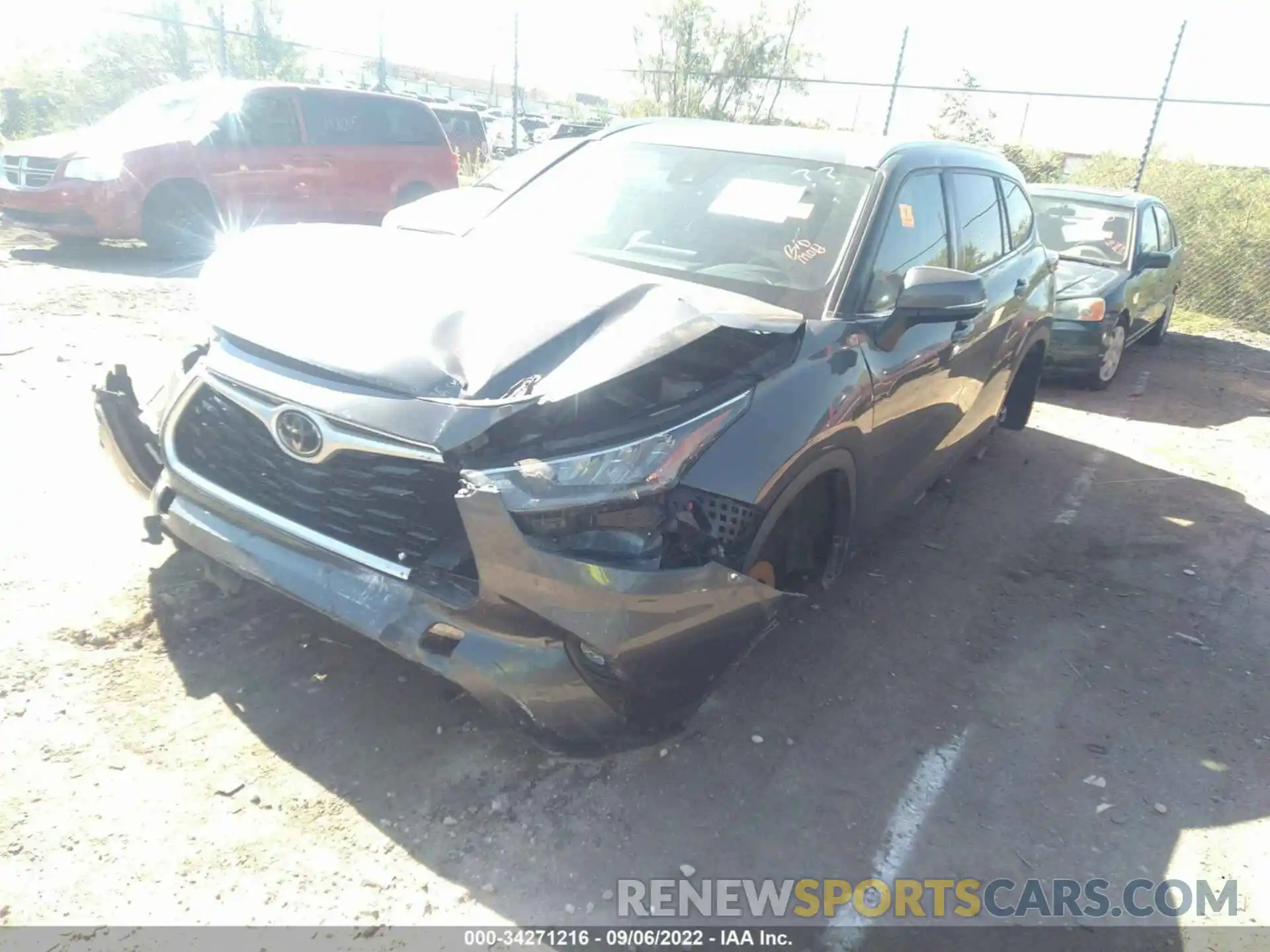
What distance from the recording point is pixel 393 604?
2.36m

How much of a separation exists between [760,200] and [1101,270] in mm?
6172

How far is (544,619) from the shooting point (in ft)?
7.40

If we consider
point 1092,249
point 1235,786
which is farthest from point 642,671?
point 1092,249

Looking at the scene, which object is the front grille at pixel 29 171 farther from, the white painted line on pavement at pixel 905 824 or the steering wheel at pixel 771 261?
the white painted line on pavement at pixel 905 824

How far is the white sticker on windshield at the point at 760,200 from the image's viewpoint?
343 centimetres

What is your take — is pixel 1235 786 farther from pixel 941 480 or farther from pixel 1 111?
pixel 1 111

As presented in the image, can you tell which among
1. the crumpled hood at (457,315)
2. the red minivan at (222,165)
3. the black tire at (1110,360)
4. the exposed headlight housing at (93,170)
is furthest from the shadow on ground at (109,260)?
the black tire at (1110,360)

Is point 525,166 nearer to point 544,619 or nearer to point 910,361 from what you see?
point 910,361

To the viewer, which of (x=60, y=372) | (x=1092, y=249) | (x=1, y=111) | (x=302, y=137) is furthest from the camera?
(x=1, y=111)

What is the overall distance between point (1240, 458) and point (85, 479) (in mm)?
7446

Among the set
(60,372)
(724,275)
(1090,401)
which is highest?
(724,275)

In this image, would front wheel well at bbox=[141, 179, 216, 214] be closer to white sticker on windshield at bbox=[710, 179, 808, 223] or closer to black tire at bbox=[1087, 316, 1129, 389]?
white sticker on windshield at bbox=[710, 179, 808, 223]

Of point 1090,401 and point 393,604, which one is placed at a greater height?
point 393,604

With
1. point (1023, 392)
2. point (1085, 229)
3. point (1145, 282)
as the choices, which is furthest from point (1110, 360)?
point (1023, 392)
